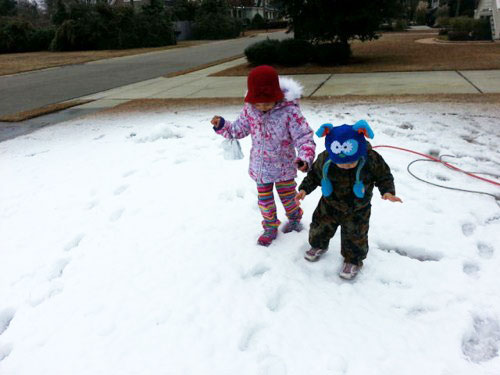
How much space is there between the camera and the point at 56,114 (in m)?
8.24

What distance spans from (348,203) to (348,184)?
0.13m

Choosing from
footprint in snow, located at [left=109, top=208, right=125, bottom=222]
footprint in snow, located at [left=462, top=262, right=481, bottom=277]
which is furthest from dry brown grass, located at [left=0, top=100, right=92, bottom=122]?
footprint in snow, located at [left=462, top=262, right=481, bottom=277]

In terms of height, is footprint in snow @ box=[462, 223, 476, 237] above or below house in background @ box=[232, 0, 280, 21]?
below

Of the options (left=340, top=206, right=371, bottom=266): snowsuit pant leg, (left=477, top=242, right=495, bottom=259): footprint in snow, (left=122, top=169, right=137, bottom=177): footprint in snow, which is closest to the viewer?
(left=340, top=206, right=371, bottom=266): snowsuit pant leg

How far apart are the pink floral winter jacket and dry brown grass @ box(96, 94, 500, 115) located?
4761mm

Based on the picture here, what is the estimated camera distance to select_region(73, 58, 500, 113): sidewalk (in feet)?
25.7

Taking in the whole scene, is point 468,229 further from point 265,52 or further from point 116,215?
point 265,52

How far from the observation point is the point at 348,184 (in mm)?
2365

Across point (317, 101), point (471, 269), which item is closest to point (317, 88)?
point (317, 101)

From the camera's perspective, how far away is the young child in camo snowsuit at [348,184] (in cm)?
222

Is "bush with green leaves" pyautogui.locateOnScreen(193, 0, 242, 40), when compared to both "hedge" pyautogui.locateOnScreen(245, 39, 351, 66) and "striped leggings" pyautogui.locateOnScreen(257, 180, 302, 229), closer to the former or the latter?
"hedge" pyautogui.locateOnScreen(245, 39, 351, 66)

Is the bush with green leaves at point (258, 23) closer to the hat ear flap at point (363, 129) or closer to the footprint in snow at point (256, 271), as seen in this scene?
the footprint in snow at point (256, 271)

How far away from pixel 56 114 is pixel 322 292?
7.58 m

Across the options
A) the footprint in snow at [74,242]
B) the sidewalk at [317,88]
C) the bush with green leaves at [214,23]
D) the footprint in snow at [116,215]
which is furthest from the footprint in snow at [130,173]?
the bush with green leaves at [214,23]
